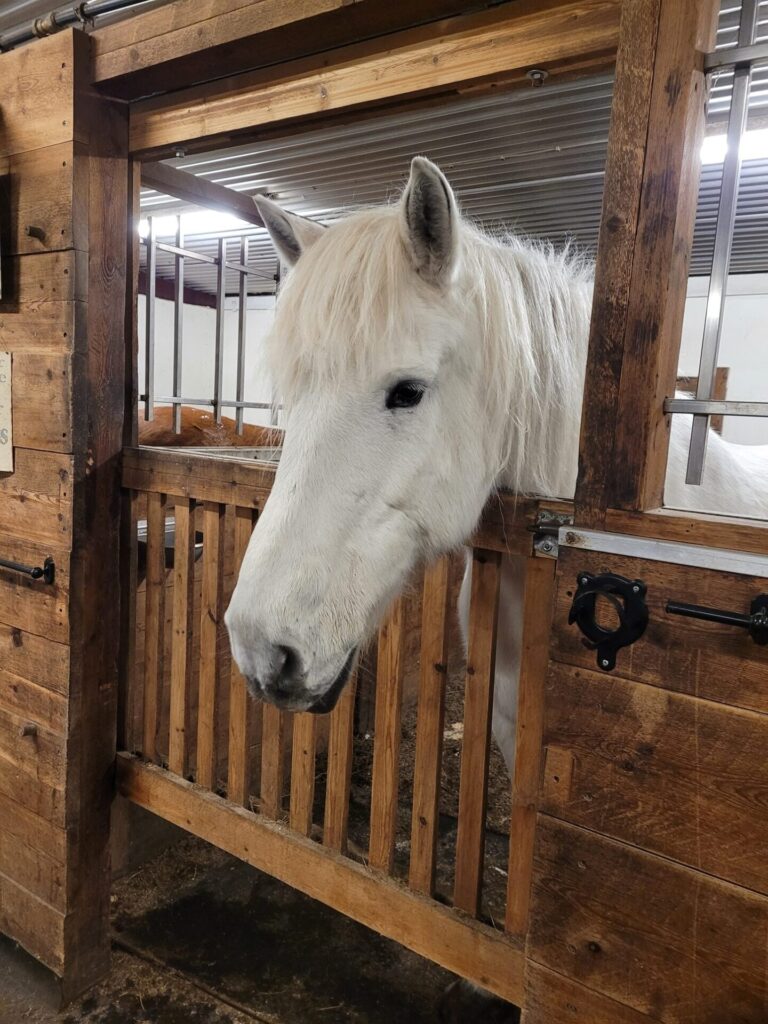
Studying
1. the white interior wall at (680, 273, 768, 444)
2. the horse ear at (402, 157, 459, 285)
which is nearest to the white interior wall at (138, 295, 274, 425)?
the white interior wall at (680, 273, 768, 444)

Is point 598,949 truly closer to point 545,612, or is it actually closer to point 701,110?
point 545,612

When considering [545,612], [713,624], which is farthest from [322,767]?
[713,624]

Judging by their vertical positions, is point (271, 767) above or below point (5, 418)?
below

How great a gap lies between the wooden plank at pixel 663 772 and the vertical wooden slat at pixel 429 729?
0.38m

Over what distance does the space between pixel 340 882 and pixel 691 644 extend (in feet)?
3.63

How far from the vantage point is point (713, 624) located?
2.99 ft

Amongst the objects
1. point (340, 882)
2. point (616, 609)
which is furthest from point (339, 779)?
point (616, 609)

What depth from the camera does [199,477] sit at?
1.74 metres

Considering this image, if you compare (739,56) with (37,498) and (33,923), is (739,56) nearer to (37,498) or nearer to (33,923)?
(37,498)

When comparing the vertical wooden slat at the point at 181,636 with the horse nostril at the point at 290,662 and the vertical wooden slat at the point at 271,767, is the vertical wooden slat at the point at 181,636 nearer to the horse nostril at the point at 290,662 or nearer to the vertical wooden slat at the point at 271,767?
the vertical wooden slat at the point at 271,767

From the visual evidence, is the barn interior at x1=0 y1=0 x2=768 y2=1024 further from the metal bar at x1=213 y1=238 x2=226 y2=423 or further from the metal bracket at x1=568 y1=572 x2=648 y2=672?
the metal bracket at x1=568 y1=572 x2=648 y2=672

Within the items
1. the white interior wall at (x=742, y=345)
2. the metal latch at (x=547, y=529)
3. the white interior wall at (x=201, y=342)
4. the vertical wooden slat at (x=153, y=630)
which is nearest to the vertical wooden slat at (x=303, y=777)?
the vertical wooden slat at (x=153, y=630)

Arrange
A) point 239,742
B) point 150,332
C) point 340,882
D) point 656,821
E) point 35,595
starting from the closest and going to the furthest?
point 656,821 < point 340,882 < point 239,742 < point 35,595 < point 150,332

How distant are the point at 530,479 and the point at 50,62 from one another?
5.54 ft
